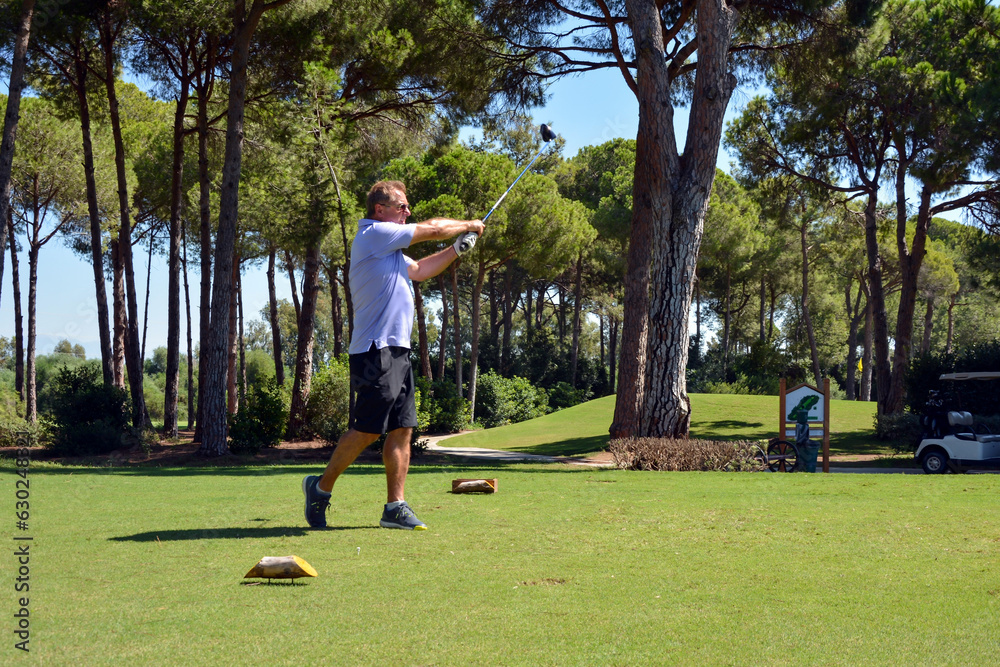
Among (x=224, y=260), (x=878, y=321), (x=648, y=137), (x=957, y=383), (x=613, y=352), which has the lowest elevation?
(x=957, y=383)

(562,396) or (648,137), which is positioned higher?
(648,137)

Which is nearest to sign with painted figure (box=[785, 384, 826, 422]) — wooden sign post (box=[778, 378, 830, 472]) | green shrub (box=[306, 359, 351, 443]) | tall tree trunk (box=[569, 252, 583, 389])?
wooden sign post (box=[778, 378, 830, 472])

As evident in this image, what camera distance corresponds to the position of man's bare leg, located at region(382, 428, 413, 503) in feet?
15.5

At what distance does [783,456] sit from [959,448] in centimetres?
324

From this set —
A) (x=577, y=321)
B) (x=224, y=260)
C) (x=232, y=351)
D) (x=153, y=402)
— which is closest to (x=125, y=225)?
(x=232, y=351)

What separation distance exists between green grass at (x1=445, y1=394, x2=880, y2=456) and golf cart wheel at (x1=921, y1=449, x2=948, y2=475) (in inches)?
253

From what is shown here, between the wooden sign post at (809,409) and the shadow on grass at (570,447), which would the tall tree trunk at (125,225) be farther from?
the wooden sign post at (809,409)

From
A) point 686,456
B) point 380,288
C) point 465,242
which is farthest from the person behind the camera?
point 686,456

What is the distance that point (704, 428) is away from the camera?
23.4 metres

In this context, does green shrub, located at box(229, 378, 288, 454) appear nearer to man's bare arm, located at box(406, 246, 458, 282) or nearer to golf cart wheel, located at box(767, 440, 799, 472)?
golf cart wheel, located at box(767, 440, 799, 472)

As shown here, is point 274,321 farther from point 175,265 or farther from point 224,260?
point 224,260

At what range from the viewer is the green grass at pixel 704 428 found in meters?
21.1

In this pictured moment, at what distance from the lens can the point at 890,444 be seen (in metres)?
20.1

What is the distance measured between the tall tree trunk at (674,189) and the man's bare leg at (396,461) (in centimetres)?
686
